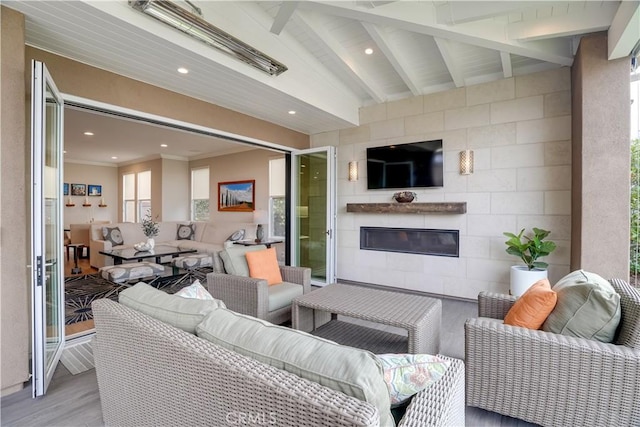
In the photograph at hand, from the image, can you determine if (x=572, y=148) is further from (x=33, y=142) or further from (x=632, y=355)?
(x=33, y=142)

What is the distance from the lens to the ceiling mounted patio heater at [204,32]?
85.6 inches

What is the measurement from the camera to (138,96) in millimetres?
3164

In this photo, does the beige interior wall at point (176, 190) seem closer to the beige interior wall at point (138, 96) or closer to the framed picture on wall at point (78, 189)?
the framed picture on wall at point (78, 189)

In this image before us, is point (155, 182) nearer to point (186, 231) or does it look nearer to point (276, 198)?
point (186, 231)

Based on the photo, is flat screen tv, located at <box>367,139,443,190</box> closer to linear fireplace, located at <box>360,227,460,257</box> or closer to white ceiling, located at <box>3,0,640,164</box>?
linear fireplace, located at <box>360,227,460,257</box>

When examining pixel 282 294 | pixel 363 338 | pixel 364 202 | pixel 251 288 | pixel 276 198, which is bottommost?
pixel 363 338

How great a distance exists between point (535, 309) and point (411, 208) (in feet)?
9.04

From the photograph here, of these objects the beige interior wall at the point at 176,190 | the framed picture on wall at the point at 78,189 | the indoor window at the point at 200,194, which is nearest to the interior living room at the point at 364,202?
the beige interior wall at the point at 176,190

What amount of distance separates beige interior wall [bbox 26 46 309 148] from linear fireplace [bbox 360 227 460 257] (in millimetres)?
2339

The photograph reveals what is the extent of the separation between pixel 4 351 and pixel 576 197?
511 centimetres

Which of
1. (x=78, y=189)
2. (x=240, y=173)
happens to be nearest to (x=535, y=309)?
(x=240, y=173)

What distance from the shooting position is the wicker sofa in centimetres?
80

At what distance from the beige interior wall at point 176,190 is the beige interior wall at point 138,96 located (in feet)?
15.8

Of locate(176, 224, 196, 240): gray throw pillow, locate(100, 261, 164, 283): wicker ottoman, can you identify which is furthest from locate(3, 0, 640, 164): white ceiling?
locate(176, 224, 196, 240): gray throw pillow
